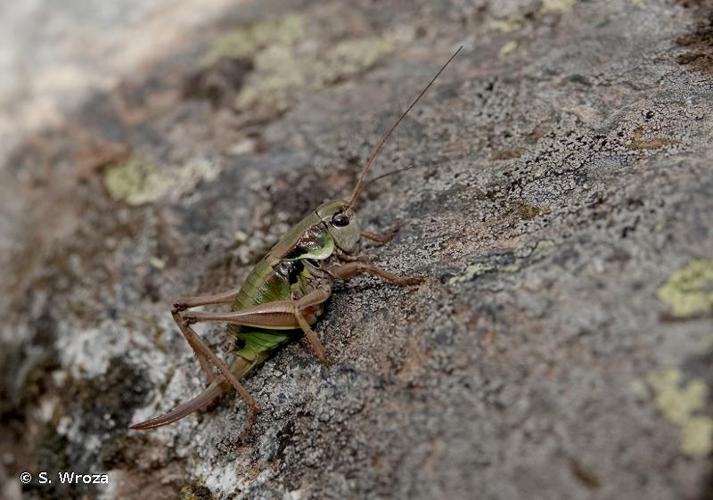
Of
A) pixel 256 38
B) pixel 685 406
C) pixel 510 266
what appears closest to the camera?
pixel 685 406

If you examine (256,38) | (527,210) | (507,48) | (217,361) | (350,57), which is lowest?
(217,361)

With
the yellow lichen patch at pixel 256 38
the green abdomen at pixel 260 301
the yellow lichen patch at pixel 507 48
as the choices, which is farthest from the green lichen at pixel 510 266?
the yellow lichen patch at pixel 256 38

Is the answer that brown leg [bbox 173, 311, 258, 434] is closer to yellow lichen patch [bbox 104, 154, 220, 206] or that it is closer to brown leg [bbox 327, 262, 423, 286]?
brown leg [bbox 327, 262, 423, 286]

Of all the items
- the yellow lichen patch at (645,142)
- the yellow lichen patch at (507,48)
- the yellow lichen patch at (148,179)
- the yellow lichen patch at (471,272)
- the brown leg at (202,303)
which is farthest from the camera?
the yellow lichen patch at (148,179)

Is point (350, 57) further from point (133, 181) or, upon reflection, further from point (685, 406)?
point (685, 406)

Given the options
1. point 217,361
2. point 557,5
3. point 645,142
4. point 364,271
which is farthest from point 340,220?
point 557,5

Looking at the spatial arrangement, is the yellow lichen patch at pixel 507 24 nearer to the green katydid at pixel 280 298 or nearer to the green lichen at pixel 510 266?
the green katydid at pixel 280 298

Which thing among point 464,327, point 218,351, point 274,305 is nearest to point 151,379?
point 218,351
